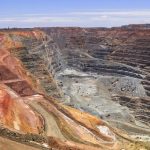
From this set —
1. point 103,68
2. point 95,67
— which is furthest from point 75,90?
point 95,67

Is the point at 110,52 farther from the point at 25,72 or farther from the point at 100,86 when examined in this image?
the point at 25,72

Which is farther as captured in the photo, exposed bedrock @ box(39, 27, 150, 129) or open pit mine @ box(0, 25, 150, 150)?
exposed bedrock @ box(39, 27, 150, 129)

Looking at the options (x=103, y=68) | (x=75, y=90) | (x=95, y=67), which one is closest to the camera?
(x=75, y=90)

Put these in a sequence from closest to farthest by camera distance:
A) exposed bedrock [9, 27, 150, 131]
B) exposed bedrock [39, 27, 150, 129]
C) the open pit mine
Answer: the open pit mine < exposed bedrock [39, 27, 150, 129] < exposed bedrock [9, 27, 150, 131]

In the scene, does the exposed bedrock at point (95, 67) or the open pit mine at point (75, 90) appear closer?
the open pit mine at point (75, 90)

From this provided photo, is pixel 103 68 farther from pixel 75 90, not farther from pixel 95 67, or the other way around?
pixel 75 90

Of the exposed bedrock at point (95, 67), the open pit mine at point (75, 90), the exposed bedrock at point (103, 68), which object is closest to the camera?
the open pit mine at point (75, 90)

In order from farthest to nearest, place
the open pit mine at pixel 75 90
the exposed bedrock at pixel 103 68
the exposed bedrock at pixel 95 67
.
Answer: the exposed bedrock at pixel 95 67, the exposed bedrock at pixel 103 68, the open pit mine at pixel 75 90

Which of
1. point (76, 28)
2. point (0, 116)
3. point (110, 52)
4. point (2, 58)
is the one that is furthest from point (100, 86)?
point (0, 116)
